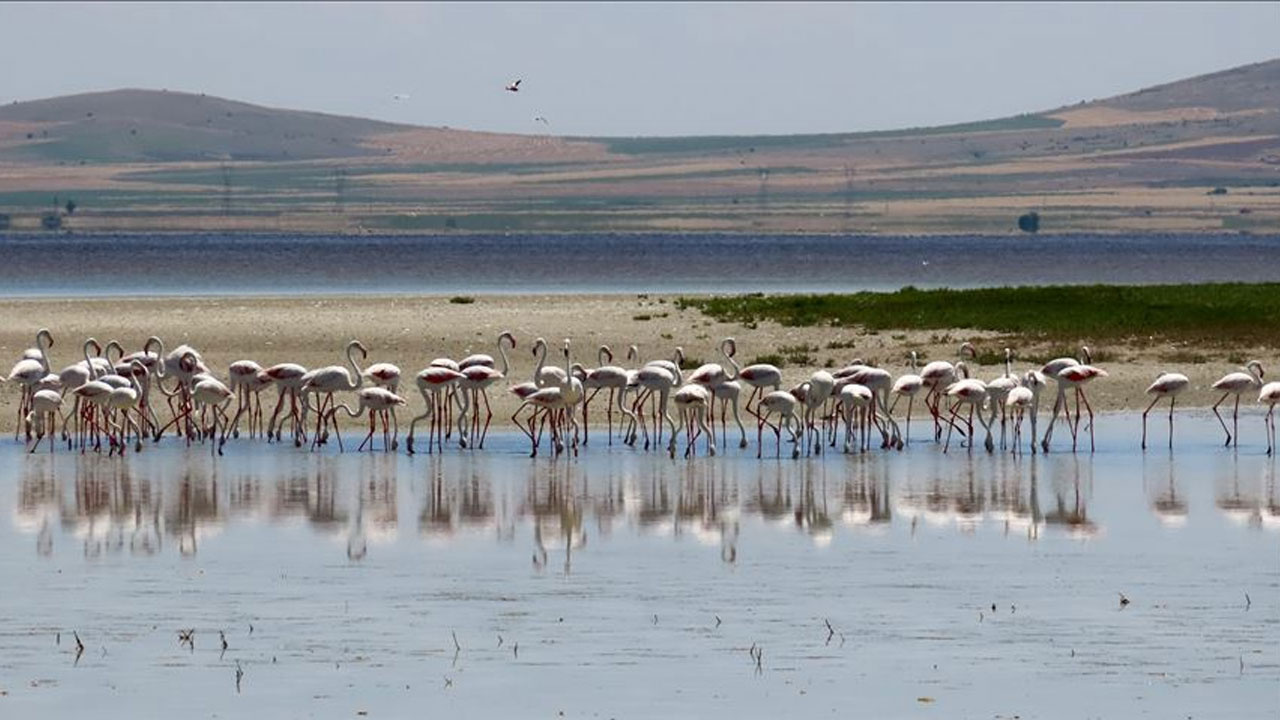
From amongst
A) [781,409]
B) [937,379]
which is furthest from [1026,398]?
[781,409]

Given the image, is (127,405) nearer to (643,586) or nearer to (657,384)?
A: (657,384)

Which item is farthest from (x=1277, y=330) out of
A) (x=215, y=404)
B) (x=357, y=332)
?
(x=215, y=404)

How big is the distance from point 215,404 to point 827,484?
612 centimetres

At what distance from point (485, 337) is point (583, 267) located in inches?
1606

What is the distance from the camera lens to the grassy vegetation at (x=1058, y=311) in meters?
30.5

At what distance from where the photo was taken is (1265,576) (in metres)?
14.1

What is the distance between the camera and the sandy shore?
Result: 27.3m

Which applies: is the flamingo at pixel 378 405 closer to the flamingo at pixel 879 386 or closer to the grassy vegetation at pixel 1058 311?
the flamingo at pixel 879 386

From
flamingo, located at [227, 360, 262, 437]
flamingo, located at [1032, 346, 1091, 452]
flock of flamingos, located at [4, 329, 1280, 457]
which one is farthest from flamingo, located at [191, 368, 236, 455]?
flamingo, located at [1032, 346, 1091, 452]

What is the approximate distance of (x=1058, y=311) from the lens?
3250 centimetres

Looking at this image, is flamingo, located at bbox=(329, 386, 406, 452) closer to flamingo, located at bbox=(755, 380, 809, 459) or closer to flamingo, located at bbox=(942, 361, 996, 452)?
flamingo, located at bbox=(755, 380, 809, 459)

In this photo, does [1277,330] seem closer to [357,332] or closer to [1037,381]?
[1037,381]

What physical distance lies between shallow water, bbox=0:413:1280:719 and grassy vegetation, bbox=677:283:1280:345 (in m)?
9.91

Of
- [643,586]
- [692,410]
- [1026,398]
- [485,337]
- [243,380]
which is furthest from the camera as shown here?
[485,337]
